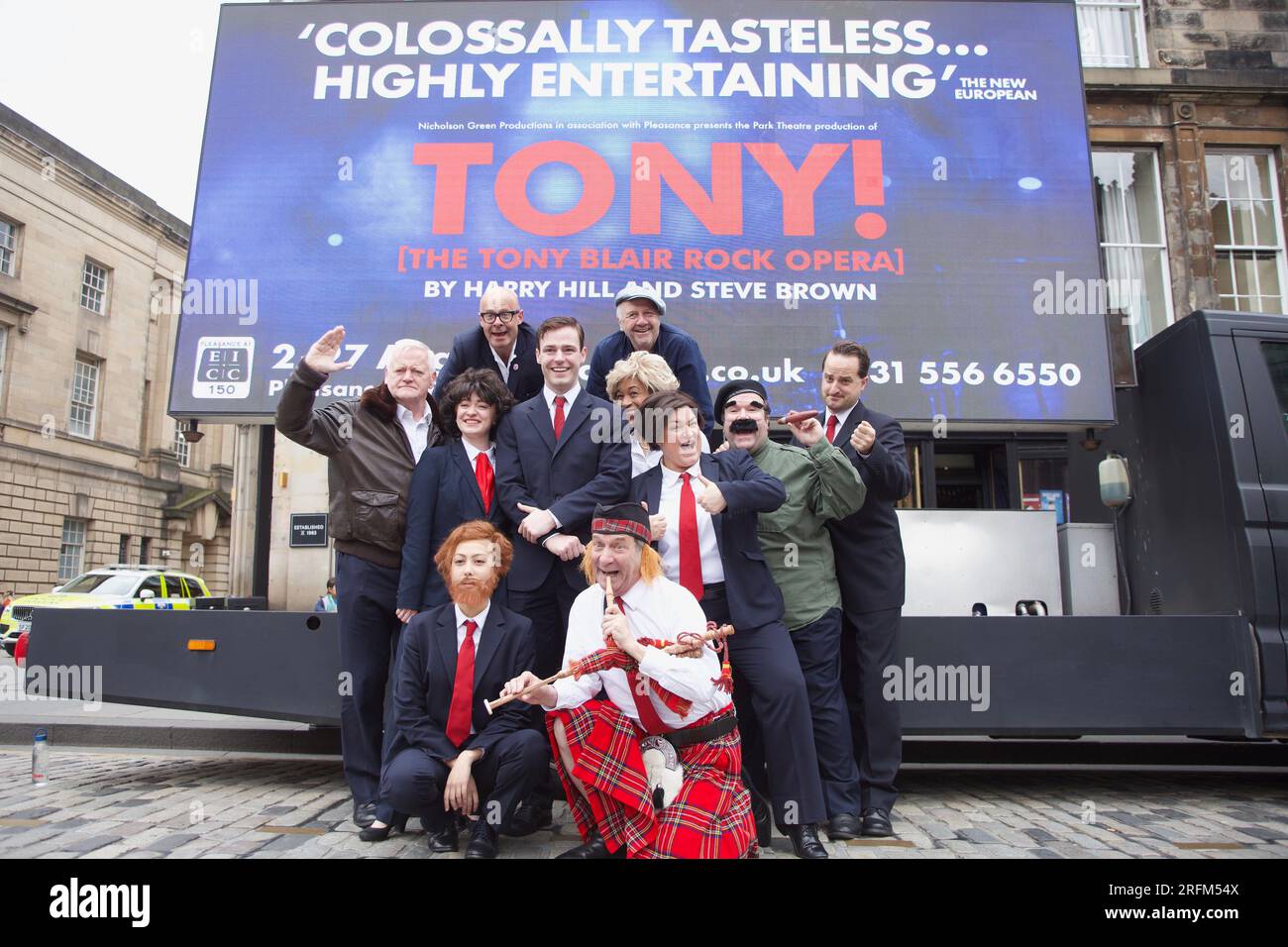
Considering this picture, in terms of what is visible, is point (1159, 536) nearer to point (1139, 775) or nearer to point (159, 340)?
point (1139, 775)

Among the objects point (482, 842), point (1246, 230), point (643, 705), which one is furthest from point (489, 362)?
point (1246, 230)

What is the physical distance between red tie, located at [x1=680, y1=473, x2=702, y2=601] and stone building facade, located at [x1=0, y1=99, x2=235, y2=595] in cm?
2471

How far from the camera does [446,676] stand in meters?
3.12

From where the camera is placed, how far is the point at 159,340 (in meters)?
31.5

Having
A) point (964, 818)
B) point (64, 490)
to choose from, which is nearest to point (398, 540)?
point (964, 818)

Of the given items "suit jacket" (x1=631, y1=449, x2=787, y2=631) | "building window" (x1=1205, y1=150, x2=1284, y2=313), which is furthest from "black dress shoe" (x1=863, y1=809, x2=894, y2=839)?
"building window" (x1=1205, y1=150, x2=1284, y2=313)

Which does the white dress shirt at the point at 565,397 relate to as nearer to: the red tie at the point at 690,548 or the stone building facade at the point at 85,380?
the red tie at the point at 690,548

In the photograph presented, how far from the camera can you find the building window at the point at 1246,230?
11.7m

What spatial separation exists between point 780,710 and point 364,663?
5.78 ft

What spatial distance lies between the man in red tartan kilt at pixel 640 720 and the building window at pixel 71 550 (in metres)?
29.0

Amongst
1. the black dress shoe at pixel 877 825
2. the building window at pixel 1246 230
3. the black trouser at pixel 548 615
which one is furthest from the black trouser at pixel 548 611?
the building window at pixel 1246 230

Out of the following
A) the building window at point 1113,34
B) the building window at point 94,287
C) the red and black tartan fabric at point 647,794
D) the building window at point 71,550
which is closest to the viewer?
the red and black tartan fabric at point 647,794

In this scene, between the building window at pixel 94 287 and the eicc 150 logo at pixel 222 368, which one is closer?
the eicc 150 logo at pixel 222 368
